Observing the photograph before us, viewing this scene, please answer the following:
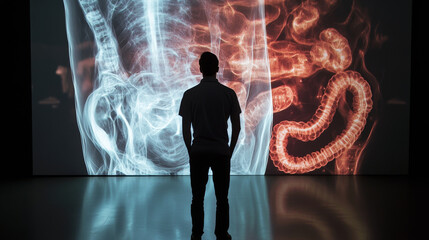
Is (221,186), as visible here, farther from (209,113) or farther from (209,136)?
(209,113)

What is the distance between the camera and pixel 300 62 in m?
4.89

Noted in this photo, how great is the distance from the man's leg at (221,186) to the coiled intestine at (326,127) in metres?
2.86

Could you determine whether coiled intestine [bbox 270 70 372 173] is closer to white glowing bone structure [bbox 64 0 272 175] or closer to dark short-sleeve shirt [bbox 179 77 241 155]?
white glowing bone structure [bbox 64 0 272 175]

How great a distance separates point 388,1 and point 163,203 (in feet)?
13.1

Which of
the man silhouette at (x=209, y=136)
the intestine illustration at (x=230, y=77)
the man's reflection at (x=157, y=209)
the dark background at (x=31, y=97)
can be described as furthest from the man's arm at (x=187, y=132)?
the dark background at (x=31, y=97)

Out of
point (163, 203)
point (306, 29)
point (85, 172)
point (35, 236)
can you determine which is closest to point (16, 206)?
point (35, 236)

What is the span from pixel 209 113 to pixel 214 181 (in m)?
0.39

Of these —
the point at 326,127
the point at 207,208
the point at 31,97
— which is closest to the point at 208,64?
the point at 207,208

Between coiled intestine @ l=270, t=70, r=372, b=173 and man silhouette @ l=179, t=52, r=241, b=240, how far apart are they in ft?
9.43

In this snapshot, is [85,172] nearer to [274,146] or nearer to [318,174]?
[274,146]

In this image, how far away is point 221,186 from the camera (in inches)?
83.3

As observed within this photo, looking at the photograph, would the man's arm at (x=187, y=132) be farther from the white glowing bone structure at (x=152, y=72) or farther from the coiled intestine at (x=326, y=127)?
the coiled intestine at (x=326, y=127)

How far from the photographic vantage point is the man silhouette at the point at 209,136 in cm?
206

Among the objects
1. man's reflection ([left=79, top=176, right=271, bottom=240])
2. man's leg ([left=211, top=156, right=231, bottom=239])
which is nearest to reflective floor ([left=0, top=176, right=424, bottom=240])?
man's reflection ([left=79, top=176, right=271, bottom=240])
